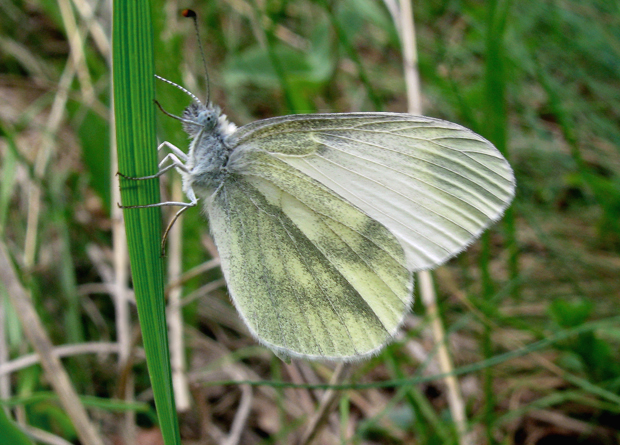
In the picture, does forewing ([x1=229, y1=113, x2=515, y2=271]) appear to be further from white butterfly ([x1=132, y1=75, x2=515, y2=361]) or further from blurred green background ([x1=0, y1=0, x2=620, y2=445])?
blurred green background ([x1=0, y1=0, x2=620, y2=445])

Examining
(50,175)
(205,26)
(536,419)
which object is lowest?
(536,419)

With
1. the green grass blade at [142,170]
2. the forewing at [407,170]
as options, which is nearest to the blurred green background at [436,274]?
the forewing at [407,170]

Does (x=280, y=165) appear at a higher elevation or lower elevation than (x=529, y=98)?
lower

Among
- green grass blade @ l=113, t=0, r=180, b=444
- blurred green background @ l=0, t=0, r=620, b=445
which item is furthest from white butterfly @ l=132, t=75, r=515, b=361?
green grass blade @ l=113, t=0, r=180, b=444

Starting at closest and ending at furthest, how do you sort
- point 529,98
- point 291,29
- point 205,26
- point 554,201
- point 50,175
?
1. point 50,175
2. point 554,201
3. point 529,98
4. point 205,26
5. point 291,29

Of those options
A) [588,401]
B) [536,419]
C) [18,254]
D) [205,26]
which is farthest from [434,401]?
[205,26]

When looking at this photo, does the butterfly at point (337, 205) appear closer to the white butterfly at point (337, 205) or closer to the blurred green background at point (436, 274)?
the white butterfly at point (337, 205)

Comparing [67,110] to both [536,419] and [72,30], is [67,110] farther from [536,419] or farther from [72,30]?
[536,419]
